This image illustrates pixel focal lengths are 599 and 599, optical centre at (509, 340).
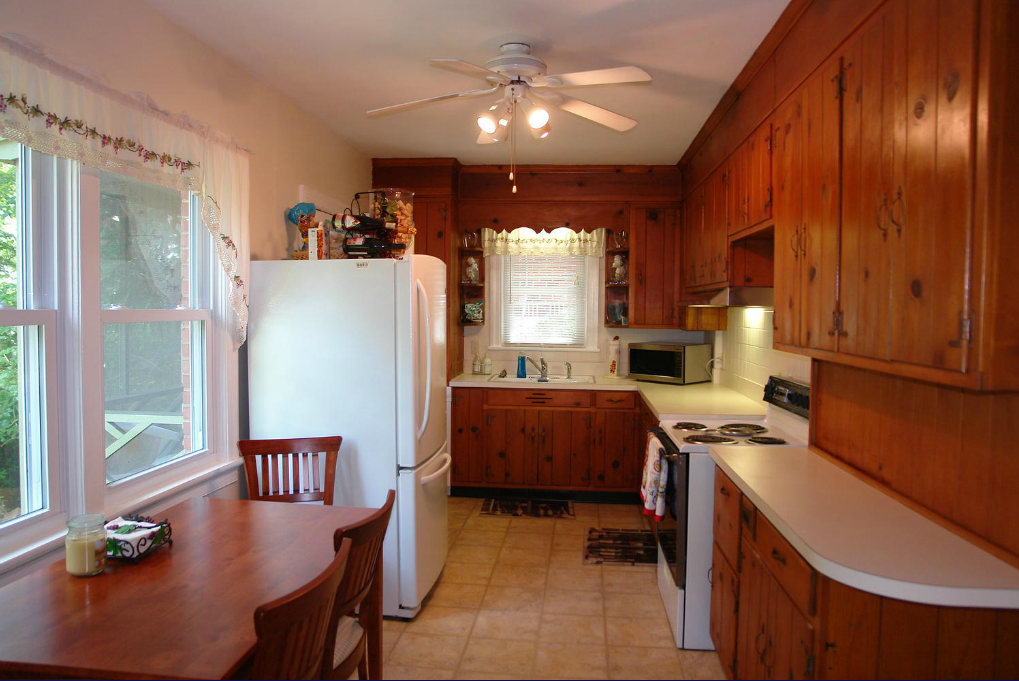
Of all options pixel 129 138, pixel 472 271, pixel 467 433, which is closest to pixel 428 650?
pixel 467 433

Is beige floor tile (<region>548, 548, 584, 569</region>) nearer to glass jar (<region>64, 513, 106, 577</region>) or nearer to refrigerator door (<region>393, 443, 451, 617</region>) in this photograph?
refrigerator door (<region>393, 443, 451, 617</region>)

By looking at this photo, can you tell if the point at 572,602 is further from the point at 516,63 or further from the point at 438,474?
the point at 516,63

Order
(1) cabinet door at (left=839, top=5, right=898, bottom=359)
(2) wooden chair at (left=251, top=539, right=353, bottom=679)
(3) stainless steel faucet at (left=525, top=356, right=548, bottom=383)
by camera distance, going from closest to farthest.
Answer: (2) wooden chair at (left=251, top=539, right=353, bottom=679) < (1) cabinet door at (left=839, top=5, right=898, bottom=359) < (3) stainless steel faucet at (left=525, top=356, right=548, bottom=383)

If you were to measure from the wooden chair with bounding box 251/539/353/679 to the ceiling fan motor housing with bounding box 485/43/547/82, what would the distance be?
1.94 m

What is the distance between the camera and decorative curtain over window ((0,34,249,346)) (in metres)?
1.62

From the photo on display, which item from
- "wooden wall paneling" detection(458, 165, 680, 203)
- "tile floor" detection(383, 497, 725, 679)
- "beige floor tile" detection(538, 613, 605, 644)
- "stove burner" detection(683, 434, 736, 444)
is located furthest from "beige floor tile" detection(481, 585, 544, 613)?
"wooden wall paneling" detection(458, 165, 680, 203)

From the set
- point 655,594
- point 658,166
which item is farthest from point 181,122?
point 658,166

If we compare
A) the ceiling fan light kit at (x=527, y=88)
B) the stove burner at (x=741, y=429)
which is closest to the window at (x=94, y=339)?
the ceiling fan light kit at (x=527, y=88)

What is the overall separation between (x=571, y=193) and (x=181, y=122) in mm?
2907

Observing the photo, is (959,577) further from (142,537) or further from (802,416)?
(142,537)

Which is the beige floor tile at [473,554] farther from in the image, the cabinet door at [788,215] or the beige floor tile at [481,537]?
the cabinet door at [788,215]

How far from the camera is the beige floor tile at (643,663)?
90.8 inches

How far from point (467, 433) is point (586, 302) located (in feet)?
4.75

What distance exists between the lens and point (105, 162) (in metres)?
1.91
